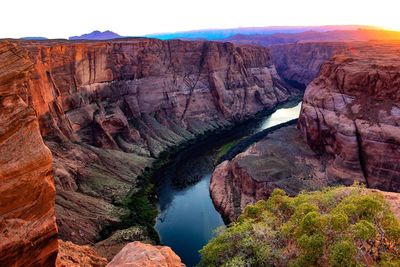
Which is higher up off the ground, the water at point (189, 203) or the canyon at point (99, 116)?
the canyon at point (99, 116)

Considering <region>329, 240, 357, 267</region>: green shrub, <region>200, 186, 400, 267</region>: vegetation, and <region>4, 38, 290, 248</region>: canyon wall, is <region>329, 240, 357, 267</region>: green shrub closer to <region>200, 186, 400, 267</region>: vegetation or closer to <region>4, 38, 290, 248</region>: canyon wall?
<region>200, 186, 400, 267</region>: vegetation

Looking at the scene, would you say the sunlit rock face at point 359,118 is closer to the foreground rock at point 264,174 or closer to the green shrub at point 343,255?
the foreground rock at point 264,174

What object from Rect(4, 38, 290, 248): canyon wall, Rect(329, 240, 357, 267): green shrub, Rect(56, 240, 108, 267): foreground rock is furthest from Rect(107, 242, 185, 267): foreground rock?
Rect(4, 38, 290, 248): canyon wall

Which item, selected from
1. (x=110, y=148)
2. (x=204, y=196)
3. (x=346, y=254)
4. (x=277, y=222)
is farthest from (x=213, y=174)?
(x=346, y=254)

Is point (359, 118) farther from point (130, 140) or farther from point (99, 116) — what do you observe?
point (99, 116)

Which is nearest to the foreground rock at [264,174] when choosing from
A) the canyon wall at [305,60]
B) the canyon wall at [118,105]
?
the canyon wall at [118,105]

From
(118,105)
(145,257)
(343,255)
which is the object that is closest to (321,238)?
(343,255)
